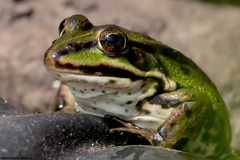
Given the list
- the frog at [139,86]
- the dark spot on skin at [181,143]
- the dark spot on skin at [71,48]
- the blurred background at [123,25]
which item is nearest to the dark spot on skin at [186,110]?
the frog at [139,86]

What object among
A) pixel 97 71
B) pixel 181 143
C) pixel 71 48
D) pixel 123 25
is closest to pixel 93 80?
pixel 97 71

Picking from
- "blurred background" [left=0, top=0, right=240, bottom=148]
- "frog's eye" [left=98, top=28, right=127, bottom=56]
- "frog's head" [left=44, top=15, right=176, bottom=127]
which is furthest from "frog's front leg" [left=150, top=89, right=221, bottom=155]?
"blurred background" [left=0, top=0, right=240, bottom=148]

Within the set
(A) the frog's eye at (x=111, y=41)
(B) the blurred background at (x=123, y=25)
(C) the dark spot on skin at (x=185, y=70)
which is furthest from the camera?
(B) the blurred background at (x=123, y=25)

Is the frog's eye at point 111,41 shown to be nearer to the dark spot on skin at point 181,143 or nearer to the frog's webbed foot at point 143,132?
the frog's webbed foot at point 143,132

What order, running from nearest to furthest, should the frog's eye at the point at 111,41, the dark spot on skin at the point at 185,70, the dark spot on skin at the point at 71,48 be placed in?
the dark spot on skin at the point at 71,48 → the frog's eye at the point at 111,41 → the dark spot on skin at the point at 185,70

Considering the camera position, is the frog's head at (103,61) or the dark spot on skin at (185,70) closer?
the frog's head at (103,61)

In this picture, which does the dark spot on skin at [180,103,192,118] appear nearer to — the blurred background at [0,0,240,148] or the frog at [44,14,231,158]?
the frog at [44,14,231,158]
